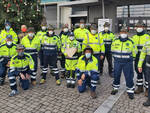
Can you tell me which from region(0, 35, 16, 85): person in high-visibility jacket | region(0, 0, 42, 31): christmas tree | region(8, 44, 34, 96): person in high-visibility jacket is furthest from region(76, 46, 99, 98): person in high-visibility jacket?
region(0, 0, 42, 31): christmas tree

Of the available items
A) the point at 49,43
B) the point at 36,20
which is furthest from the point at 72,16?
the point at 49,43

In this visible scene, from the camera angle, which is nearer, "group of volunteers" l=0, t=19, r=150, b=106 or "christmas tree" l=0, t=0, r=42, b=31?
"group of volunteers" l=0, t=19, r=150, b=106

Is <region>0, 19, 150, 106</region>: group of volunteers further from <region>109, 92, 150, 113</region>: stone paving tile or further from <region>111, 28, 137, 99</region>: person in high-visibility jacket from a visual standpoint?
<region>109, 92, 150, 113</region>: stone paving tile

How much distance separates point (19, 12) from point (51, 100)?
5.95 meters

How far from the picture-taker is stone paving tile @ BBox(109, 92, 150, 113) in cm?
434

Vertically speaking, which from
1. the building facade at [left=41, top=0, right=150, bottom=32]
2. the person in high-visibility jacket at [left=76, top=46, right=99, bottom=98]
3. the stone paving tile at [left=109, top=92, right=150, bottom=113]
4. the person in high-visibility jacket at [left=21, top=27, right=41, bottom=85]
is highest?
the building facade at [left=41, top=0, right=150, bottom=32]

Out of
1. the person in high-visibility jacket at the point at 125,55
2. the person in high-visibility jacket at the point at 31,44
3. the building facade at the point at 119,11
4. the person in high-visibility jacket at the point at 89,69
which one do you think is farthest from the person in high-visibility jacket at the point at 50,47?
the building facade at the point at 119,11

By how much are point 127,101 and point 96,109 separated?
106 centimetres

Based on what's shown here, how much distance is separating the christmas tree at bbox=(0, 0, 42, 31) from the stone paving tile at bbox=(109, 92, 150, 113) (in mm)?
6722

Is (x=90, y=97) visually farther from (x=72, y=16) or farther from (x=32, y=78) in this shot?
(x=72, y=16)

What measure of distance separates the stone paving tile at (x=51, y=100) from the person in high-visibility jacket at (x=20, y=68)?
0.27 meters

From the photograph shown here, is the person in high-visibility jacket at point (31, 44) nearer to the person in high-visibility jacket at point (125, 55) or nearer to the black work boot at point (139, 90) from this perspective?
the person in high-visibility jacket at point (125, 55)

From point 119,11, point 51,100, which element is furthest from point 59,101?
point 119,11

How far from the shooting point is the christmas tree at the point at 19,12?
8.78 metres
